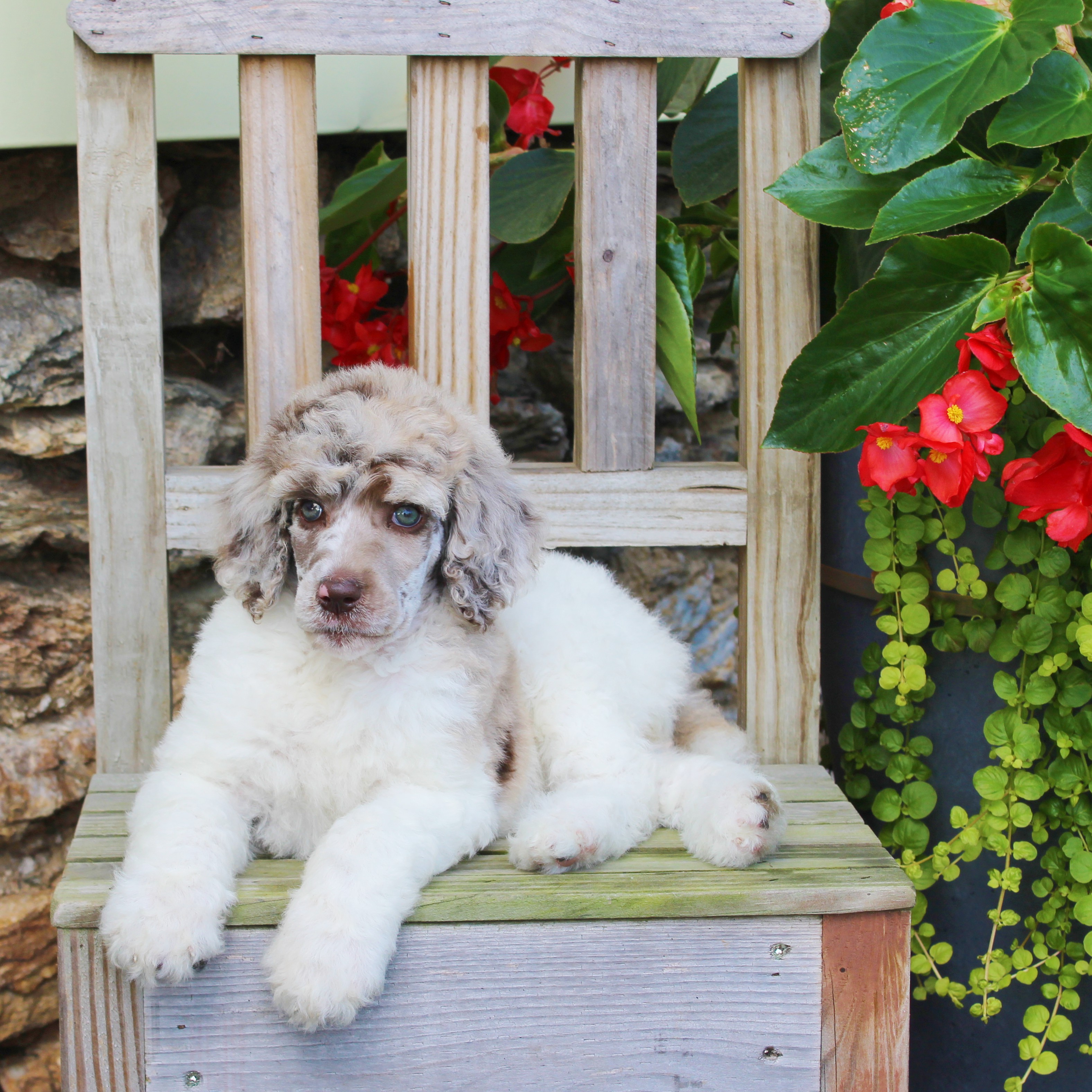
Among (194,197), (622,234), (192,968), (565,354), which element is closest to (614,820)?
(192,968)

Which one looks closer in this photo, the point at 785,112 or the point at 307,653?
the point at 307,653

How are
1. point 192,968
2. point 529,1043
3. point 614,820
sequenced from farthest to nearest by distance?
1. point 614,820
2. point 529,1043
3. point 192,968

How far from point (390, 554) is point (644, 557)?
1.72 meters

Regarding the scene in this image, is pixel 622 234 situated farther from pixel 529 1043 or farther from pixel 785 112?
pixel 529 1043

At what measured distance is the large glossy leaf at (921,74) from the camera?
1.85m

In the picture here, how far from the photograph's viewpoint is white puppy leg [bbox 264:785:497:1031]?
4.86 ft

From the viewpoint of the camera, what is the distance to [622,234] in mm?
2307

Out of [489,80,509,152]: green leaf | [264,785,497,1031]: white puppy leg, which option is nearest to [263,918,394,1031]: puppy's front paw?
[264,785,497,1031]: white puppy leg

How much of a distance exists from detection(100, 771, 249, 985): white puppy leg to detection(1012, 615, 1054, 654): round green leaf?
4.74 feet

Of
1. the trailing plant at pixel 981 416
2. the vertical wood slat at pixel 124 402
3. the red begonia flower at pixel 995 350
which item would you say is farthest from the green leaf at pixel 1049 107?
the vertical wood slat at pixel 124 402

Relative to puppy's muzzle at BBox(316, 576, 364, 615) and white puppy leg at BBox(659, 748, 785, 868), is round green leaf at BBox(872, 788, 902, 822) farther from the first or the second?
puppy's muzzle at BBox(316, 576, 364, 615)

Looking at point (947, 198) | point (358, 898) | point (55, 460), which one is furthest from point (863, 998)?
point (55, 460)

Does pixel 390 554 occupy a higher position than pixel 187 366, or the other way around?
pixel 187 366

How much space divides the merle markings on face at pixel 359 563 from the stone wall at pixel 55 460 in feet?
3.66
